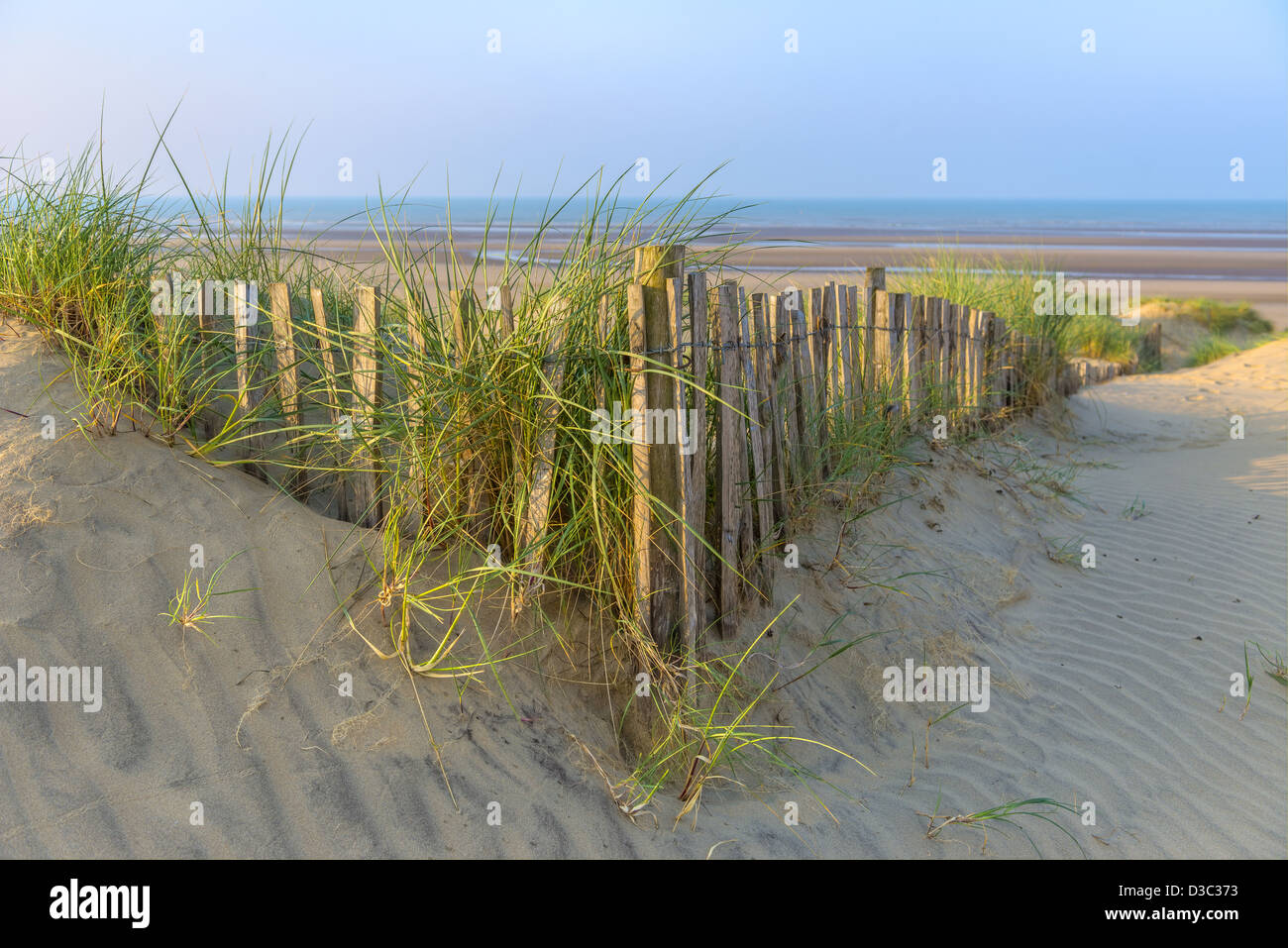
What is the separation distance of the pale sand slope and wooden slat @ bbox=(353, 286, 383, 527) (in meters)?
0.26

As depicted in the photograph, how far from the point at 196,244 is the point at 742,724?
123 inches

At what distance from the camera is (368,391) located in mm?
3262

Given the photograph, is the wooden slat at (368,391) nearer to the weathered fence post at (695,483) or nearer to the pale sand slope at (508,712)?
the pale sand slope at (508,712)

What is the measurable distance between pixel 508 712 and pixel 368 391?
1257mm

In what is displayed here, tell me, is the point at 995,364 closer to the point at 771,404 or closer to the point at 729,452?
the point at 771,404

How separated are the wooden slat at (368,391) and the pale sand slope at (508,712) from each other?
26 centimetres

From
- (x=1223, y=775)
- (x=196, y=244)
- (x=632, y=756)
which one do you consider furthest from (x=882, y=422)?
(x=196, y=244)

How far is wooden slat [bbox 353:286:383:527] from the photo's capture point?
321cm

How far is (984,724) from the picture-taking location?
3.61 metres

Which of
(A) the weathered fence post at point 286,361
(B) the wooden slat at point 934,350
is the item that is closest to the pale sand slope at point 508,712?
(A) the weathered fence post at point 286,361

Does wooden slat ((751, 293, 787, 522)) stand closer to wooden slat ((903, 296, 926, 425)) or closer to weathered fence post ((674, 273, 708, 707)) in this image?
weathered fence post ((674, 273, 708, 707))

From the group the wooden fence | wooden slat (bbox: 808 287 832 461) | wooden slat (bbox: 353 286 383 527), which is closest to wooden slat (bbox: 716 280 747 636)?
the wooden fence

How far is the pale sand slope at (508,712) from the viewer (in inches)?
99.7
